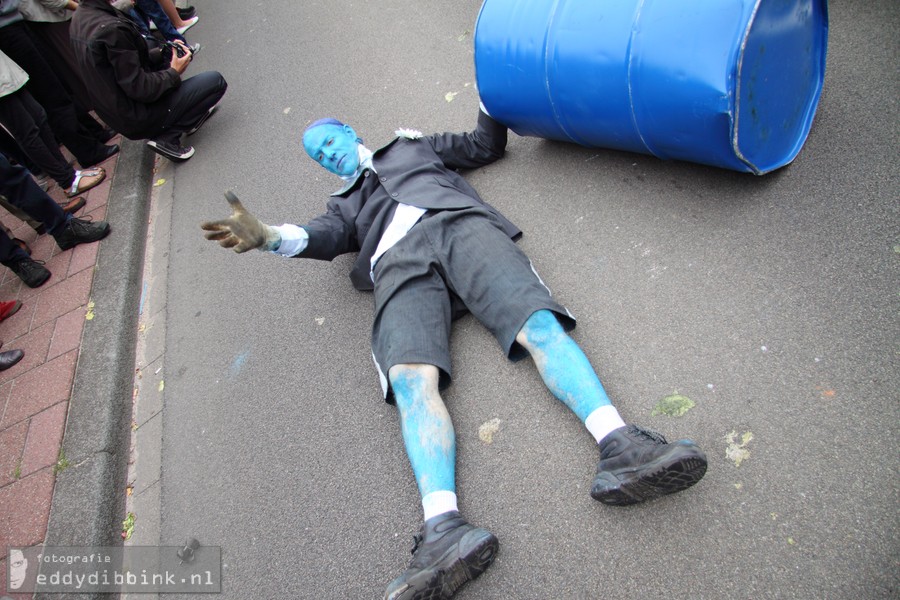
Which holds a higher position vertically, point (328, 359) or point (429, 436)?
point (429, 436)

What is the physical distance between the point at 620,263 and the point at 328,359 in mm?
1466

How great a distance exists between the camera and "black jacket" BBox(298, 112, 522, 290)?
2826 millimetres

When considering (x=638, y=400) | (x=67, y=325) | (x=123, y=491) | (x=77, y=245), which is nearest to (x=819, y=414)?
(x=638, y=400)

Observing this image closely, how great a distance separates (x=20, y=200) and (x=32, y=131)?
77 cm

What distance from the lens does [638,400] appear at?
2.25 metres

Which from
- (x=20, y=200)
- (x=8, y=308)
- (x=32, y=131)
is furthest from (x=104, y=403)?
(x=32, y=131)

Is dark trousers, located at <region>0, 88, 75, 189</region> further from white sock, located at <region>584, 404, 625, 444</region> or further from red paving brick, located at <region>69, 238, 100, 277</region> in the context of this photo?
white sock, located at <region>584, 404, 625, 444</region>

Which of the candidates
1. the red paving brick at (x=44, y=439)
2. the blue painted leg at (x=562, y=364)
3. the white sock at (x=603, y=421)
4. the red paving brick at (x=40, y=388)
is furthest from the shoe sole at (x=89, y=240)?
the white sock at (x=603, y=421)

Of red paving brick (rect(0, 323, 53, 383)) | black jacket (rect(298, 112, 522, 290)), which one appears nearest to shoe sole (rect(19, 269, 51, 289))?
red paving brick (rect(0, 323, 53, 383))

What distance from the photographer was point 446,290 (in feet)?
8.77

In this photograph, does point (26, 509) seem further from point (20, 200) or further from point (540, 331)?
point (540, 331)

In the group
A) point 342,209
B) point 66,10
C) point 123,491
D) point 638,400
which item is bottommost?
point 123,491

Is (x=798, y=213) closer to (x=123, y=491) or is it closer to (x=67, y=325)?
(x=123, y=491)

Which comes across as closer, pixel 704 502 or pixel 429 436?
pixel 704 502
